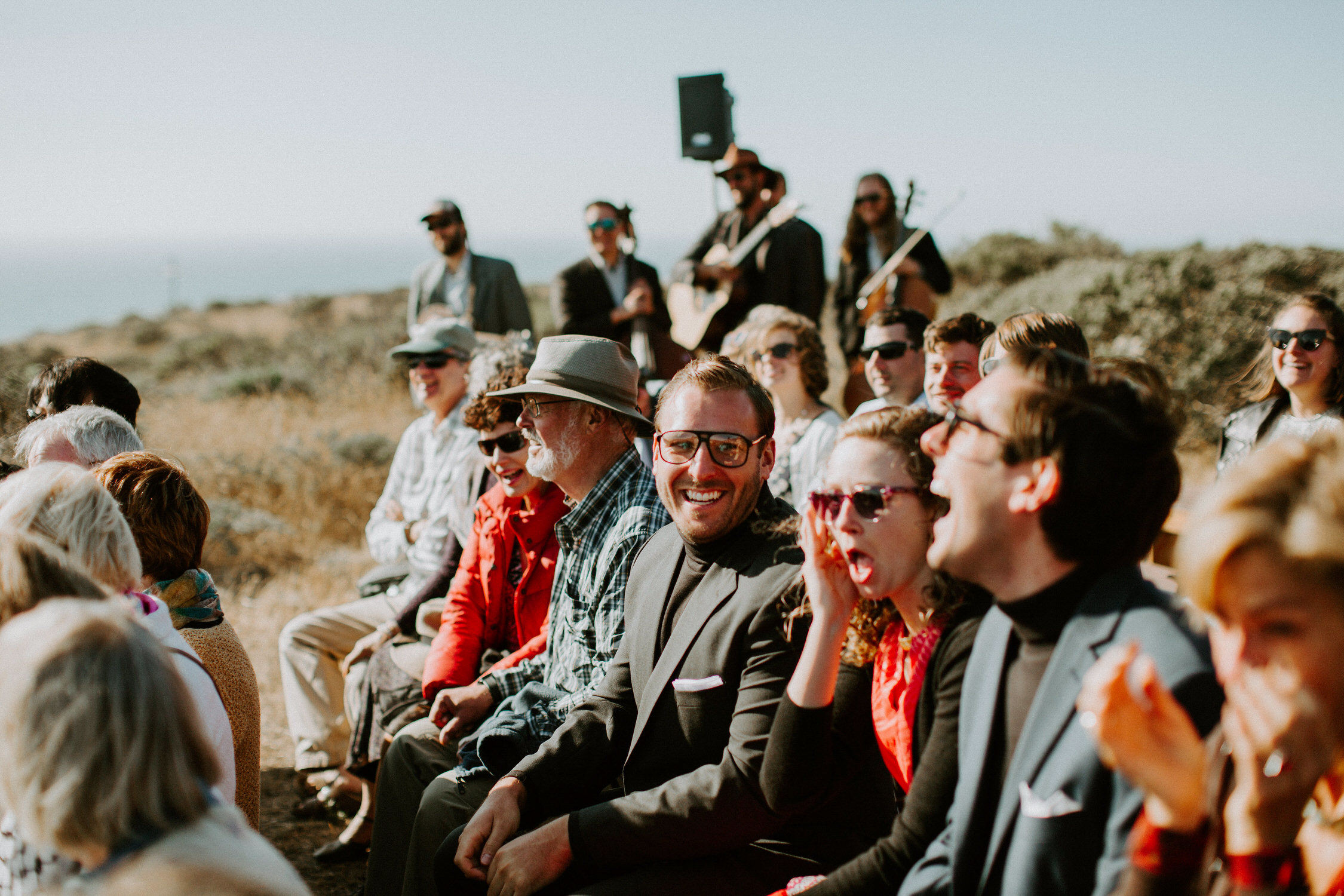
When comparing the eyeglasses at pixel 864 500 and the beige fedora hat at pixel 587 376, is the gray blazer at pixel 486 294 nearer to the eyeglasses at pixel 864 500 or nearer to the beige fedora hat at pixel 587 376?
the beige fedora hat at pixel 587 376

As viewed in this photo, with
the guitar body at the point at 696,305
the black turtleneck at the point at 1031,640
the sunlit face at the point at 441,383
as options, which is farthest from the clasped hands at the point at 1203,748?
the guitar body at the point at 696,305

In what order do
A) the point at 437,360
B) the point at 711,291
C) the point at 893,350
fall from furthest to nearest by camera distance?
the point at 711,291 < the point at 437,360 < the point at 893,350

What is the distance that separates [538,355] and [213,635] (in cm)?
144

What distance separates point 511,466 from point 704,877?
1803 millimetres

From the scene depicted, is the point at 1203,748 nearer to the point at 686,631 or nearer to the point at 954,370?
the point at 686,631

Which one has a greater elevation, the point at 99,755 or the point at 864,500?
the point at 864,500

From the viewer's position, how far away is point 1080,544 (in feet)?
5.49

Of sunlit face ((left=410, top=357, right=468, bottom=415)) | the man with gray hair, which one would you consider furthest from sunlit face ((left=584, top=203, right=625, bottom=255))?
the man with gray hair

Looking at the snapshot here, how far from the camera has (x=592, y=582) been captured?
10.2 feet

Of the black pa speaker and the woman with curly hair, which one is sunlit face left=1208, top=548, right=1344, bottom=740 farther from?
the black pa speaker

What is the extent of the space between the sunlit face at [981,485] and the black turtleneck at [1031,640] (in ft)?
0.31

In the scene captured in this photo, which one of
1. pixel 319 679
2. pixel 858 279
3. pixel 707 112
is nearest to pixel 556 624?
pixel 319 679

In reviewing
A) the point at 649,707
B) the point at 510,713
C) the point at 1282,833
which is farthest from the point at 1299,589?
the point at 510,713

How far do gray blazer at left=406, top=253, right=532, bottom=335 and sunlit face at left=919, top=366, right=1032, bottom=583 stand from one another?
5.52 metres
